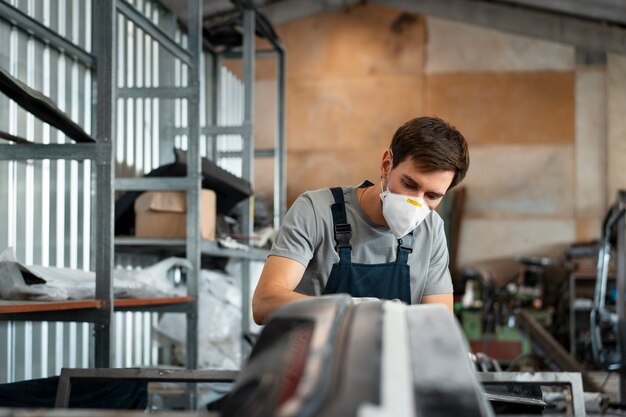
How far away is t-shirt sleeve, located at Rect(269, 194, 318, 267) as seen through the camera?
98.0 inches

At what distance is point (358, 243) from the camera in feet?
8.87

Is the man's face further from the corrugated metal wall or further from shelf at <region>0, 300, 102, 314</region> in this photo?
the corrugated metal wall

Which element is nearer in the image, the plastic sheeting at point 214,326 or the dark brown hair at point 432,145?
the dark brown hair at point 432,145

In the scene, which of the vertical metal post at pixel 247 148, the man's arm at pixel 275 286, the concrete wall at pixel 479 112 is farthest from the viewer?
the concrete wall at pixel 479 112

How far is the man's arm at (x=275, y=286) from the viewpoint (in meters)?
2.14

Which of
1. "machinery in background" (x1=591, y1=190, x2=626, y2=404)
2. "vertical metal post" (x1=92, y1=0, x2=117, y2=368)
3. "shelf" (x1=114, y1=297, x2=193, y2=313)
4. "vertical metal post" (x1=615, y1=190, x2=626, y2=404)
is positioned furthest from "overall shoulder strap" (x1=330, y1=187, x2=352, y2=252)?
"vertical metal post" (x1=615, y1=190, x2=626, y2=404)

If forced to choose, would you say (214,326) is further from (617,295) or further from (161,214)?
(617,295)

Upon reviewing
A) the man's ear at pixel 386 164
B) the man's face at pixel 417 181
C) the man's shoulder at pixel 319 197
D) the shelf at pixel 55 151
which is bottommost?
the man's shoulder at pixel 319 197

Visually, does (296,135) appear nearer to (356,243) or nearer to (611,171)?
(611,171)

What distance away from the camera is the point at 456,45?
1186cm

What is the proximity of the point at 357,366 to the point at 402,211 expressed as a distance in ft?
5.21

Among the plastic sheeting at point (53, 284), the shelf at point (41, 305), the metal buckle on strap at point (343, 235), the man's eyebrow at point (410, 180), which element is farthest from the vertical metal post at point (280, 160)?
the man's eyebrow at point (410, 180)

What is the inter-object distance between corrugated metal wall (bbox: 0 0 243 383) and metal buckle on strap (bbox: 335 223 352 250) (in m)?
2.46

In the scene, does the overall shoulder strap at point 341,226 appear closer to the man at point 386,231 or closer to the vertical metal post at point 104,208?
the man at point 386,231
